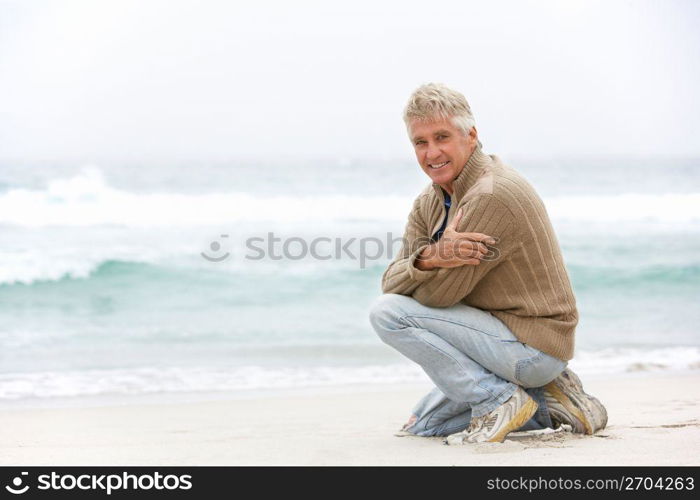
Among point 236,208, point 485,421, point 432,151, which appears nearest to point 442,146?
point 432,151

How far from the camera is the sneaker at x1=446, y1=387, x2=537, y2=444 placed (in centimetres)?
283

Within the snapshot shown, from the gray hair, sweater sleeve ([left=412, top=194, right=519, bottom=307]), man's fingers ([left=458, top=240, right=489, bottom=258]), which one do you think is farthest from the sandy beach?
the gray hair

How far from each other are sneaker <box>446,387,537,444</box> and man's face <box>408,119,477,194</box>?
80cm

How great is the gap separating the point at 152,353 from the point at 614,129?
82.1 ft

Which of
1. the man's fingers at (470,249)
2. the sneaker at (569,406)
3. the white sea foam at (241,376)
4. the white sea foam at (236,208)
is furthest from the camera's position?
the white sea foam at (236,208)

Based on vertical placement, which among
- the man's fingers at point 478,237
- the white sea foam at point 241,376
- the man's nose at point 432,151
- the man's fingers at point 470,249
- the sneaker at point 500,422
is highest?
the man's nose at point 432,151

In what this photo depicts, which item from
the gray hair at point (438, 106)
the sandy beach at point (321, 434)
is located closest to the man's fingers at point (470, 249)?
the gray hair at point (438, 106)

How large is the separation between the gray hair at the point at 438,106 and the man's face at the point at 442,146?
0.02 metres

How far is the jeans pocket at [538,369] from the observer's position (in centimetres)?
282

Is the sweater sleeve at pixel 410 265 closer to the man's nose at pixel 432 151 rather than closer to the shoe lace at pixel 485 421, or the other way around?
the man's nose at pixel 432 151
